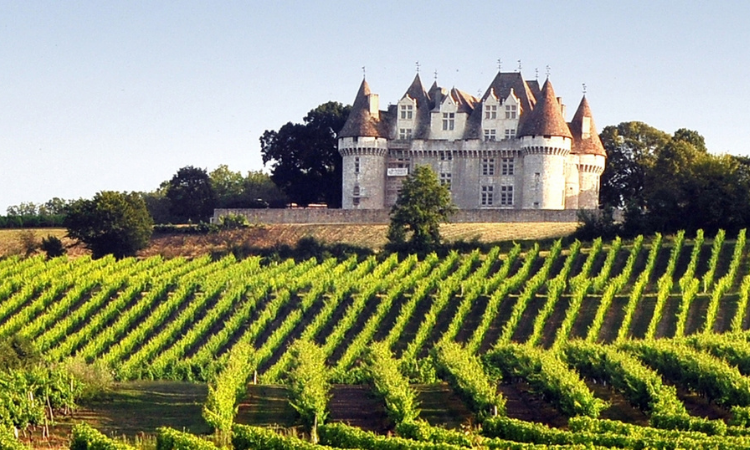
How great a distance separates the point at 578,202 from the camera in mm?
66312

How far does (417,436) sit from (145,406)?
944cm

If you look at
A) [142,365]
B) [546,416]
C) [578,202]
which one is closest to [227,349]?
[142,365]

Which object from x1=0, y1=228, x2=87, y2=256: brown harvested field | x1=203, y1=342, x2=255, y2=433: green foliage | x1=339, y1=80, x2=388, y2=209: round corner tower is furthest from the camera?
x1=339, y1=80, x2=388, y2=209: round corner tower

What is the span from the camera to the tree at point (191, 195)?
70.6m

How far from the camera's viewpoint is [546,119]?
6419 cm

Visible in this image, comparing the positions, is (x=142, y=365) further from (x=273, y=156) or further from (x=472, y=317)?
(x=273, y=156)

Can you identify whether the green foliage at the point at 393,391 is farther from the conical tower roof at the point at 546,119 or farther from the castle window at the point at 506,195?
the castle window at the point at 506,195

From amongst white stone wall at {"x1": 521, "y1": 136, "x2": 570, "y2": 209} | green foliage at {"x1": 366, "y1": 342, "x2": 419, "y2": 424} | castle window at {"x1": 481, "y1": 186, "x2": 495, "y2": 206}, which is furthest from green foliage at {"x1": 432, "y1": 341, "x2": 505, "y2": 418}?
castle window at {"x1": 481, "y1": 186, "x2": 495, "y2": 206}

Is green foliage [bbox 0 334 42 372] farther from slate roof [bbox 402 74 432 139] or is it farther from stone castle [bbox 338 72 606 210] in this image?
slate roof [bbox 402 74 432 139]

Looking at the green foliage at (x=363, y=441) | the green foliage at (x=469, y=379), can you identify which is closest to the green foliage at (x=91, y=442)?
the green foliage at (x=363, y=441)

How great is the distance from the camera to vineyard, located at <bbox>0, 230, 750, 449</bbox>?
26.9 m

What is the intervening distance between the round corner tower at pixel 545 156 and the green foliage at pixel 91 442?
136 ft

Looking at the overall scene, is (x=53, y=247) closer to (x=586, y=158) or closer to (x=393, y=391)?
(x=586, y=158)

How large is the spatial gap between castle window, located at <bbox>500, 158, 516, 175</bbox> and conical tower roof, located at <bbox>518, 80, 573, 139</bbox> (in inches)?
57.4
